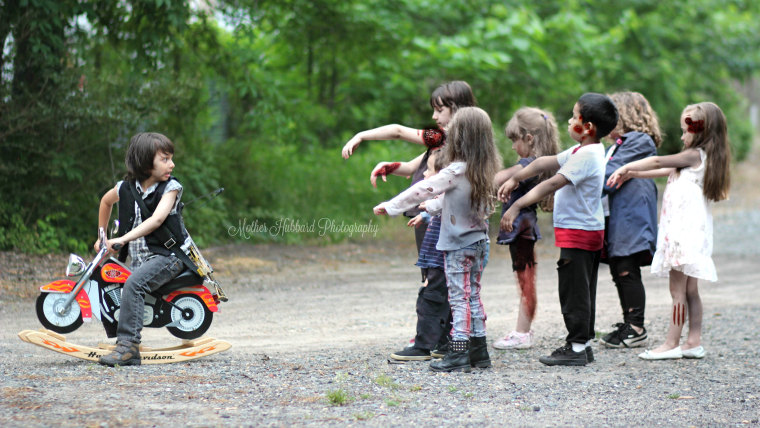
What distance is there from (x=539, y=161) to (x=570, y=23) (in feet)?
30.5

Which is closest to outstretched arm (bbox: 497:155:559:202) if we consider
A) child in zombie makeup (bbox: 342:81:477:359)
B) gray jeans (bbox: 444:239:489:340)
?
gray jeans (bbox: 444:239:489:340)

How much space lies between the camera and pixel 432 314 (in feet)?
18.5

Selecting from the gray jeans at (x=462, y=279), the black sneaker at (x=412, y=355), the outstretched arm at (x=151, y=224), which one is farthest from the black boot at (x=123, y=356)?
the gray jeans at (x=462, y=279)

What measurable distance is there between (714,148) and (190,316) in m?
3.89

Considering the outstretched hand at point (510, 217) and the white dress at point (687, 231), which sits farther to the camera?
the white dress at point (687, 231)

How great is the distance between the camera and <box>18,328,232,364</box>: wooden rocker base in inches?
207

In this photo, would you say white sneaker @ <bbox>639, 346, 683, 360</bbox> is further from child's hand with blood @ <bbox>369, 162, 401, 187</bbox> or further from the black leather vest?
the black leather vest

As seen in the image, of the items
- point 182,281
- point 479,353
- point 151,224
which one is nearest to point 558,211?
point 479,353

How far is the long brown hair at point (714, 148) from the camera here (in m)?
5.74

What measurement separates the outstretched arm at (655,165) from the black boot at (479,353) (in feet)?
5.09

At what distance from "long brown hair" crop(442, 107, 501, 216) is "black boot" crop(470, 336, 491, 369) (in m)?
0.90

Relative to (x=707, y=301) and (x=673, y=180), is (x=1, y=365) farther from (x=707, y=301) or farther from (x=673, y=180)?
(x=707, y=301)

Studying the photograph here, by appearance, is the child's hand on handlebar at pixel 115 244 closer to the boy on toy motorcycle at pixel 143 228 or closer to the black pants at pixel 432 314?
the boy on toy motorcycle at pixel 143 228

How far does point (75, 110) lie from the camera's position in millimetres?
9680
